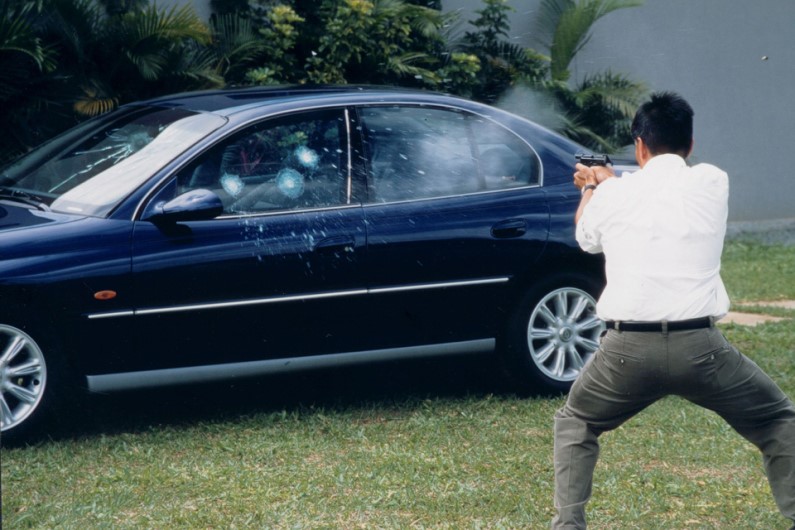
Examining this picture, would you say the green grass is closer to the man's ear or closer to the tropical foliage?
the man's ear

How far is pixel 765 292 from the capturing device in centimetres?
1037

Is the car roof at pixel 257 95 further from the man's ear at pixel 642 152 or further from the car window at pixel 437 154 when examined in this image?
the man's ear at pixel 642 152

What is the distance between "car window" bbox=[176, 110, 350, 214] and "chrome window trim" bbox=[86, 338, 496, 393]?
772 mm

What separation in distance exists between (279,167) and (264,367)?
3.34 ft

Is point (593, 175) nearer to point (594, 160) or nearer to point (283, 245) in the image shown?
point (594, 160)

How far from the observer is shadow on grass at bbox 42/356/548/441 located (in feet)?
20.0

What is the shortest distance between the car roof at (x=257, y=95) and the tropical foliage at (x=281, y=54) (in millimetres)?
2279

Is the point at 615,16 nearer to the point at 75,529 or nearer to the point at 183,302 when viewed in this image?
the point at 183,302

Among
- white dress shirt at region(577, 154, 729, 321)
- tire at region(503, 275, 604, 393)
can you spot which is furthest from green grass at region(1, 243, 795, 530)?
white dress shirt at region(577, 154, 729, 321)

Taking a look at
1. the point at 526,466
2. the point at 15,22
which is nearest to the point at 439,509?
the point at 526,466

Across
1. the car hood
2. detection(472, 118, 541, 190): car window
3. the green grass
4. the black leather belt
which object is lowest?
the green grass

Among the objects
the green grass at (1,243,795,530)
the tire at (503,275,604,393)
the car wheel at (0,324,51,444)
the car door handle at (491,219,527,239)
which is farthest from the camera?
the tire at (503,275,604,393)

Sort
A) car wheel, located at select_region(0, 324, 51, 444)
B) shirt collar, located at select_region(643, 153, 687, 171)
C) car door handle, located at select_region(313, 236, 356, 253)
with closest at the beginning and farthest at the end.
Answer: shirt collar, located at select_region(643, 153, 687, 171) < car wheel, located at select_region(0, 324, 51, 444) < car door handle, located at select_region(313, 236, 356, 253)

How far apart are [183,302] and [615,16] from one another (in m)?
8.69
